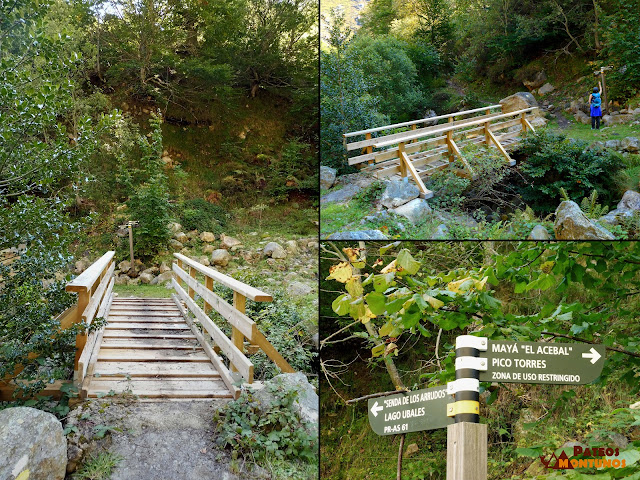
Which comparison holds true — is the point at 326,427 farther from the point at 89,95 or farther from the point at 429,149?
the point at 89,95

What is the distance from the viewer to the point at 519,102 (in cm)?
197

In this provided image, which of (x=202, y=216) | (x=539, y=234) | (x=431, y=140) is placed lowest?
(x=539, y=234)

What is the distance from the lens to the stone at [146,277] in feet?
12.0

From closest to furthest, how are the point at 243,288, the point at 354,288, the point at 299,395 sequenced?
the point at 354,288 < the point at 243,288 < the point at 299,395

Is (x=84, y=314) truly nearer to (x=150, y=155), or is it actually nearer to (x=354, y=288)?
(x=354, y=288)

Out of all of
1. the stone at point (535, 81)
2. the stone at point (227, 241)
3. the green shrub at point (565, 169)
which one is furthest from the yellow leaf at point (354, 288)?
the stone at point (227, 241)

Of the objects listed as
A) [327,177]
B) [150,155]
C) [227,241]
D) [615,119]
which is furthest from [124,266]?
[615,119]

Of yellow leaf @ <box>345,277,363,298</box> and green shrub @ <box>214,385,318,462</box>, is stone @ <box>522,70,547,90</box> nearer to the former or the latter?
yellow leaf @ <box>345,277,363,298</box>

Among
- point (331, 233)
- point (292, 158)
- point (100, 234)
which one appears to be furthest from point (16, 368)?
point (292, 158)

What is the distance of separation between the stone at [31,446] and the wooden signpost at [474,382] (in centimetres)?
144

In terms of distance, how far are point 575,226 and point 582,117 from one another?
0.42 metres

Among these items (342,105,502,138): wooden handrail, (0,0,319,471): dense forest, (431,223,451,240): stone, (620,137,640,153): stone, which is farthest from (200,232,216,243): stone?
(620,137,640,153): stone

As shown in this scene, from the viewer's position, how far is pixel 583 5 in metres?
1.88

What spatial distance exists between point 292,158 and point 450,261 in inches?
78.2
